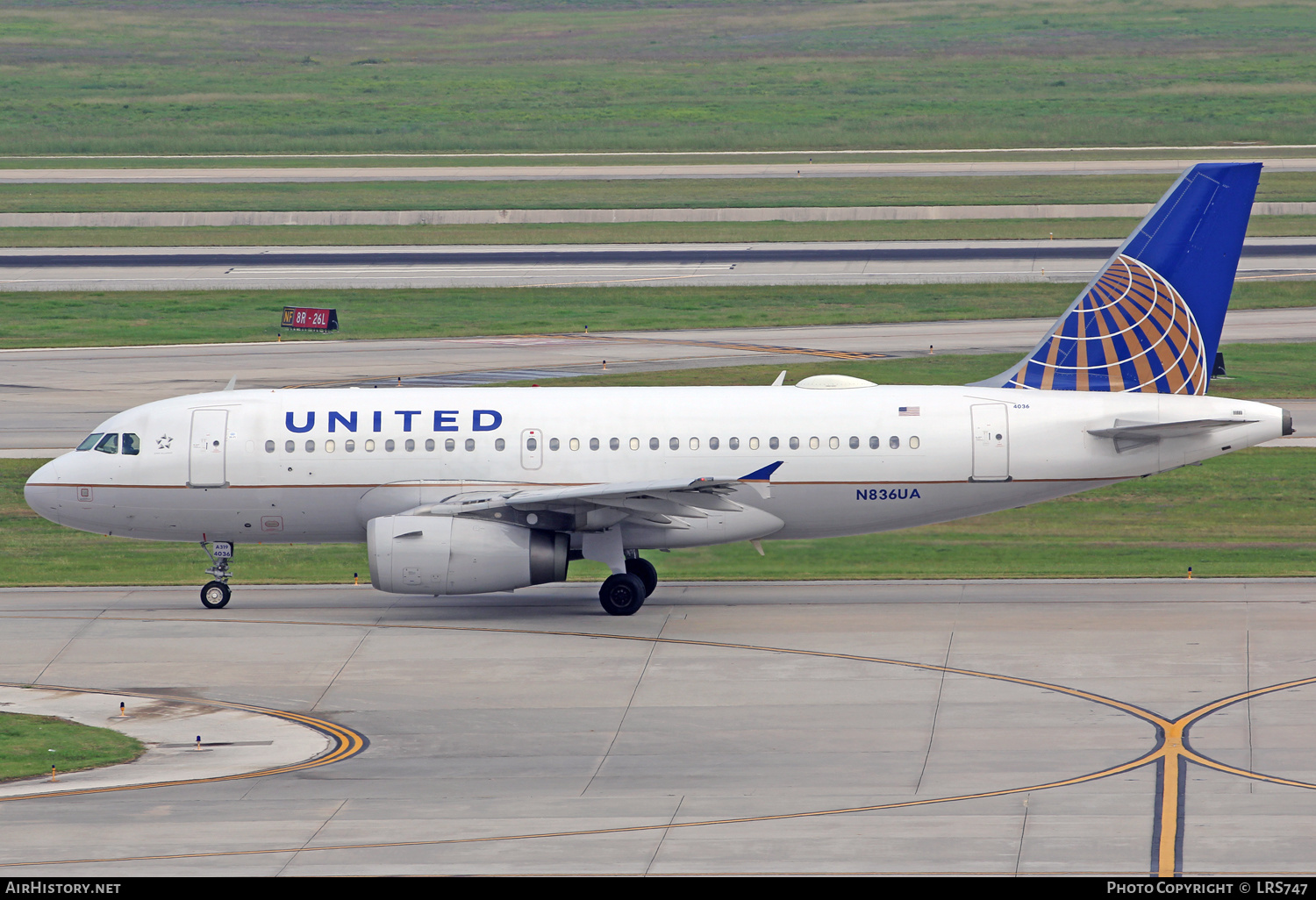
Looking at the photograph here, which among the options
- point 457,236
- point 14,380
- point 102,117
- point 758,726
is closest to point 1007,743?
point 758,726

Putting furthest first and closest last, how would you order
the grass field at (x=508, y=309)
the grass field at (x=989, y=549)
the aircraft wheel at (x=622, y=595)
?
1. the grass field at (x=508, y=309)
2. the grass field at (x=989, y=549)
3. the aircraft wheel at (x=622, y=595)

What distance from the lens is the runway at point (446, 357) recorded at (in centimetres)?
5562

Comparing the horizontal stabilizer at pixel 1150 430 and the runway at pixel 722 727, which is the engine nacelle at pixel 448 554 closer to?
the runway at pixel 722 727

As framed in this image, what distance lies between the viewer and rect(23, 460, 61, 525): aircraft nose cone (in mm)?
35312

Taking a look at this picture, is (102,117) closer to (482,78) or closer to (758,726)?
(482,78)

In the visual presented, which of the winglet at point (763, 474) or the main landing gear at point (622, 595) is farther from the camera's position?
the main landing gear at point (622, 595)

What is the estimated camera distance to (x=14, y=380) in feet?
192

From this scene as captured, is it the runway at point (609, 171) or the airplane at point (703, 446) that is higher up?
the runway at point (609, 171)

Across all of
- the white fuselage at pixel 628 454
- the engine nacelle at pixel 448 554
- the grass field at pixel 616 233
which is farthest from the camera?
the grass field at pixel 616 233

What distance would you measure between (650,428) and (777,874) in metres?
16.1

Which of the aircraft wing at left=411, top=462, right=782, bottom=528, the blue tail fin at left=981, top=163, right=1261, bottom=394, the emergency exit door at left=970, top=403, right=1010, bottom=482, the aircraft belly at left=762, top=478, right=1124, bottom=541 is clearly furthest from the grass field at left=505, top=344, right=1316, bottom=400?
the aircraft wing at left=411, top=462, right=782, bottom=528

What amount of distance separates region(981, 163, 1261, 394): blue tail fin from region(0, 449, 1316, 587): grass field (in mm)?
4486

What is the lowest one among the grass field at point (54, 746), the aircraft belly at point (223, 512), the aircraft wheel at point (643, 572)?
the grass field at point (54, 746)

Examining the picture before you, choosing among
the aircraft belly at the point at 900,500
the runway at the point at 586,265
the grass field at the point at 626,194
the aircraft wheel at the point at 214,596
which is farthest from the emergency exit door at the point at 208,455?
the grass field at the point at 626,194
